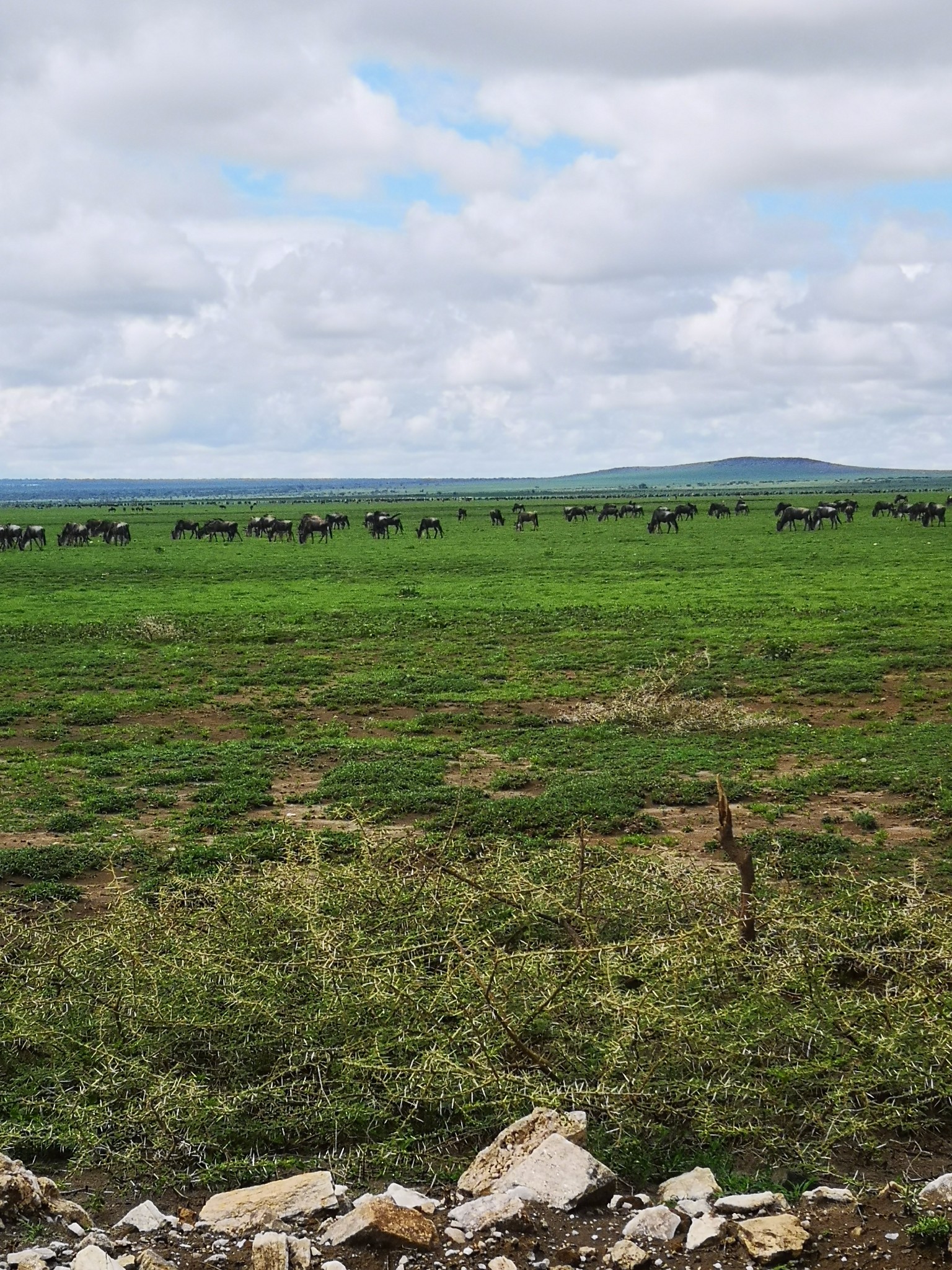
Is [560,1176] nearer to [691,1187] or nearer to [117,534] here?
[691,1187]

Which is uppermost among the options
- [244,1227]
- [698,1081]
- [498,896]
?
[498,896]

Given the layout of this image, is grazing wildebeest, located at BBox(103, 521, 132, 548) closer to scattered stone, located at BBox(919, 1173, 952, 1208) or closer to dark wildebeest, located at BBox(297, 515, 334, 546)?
dark wildebeest, located at BBox(297, 515, 334, 546)

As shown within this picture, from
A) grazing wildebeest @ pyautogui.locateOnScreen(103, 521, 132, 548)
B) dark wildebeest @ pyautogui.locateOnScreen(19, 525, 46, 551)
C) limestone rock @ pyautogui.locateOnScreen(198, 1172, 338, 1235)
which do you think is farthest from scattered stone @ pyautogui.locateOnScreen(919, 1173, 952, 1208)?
grazing wildebeest @ pyautogui.locateOnScreen(103, 521, 132, 548)

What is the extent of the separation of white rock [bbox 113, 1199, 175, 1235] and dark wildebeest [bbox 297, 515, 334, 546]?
198 feet

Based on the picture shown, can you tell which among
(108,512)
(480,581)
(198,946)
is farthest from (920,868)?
(108,512)

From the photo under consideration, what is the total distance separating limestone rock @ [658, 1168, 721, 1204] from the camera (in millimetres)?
5039

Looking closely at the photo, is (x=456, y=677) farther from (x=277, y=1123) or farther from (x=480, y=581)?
(x=480, y=581)

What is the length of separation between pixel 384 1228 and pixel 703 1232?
49.0 inches

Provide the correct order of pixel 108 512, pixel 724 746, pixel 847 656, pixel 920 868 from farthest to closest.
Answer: pixel 108 512 < pixel 847 656 < pixel 724 746 < pixel 920 868

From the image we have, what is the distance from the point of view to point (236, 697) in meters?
20.2

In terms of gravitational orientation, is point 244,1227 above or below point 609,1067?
below

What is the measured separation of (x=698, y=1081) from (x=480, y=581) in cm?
3395

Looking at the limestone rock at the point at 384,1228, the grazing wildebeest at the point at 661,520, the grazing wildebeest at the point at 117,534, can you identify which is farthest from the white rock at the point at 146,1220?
the grazing wildebeest at the point at 661,520

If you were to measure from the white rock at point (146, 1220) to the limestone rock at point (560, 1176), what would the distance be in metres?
1.39
